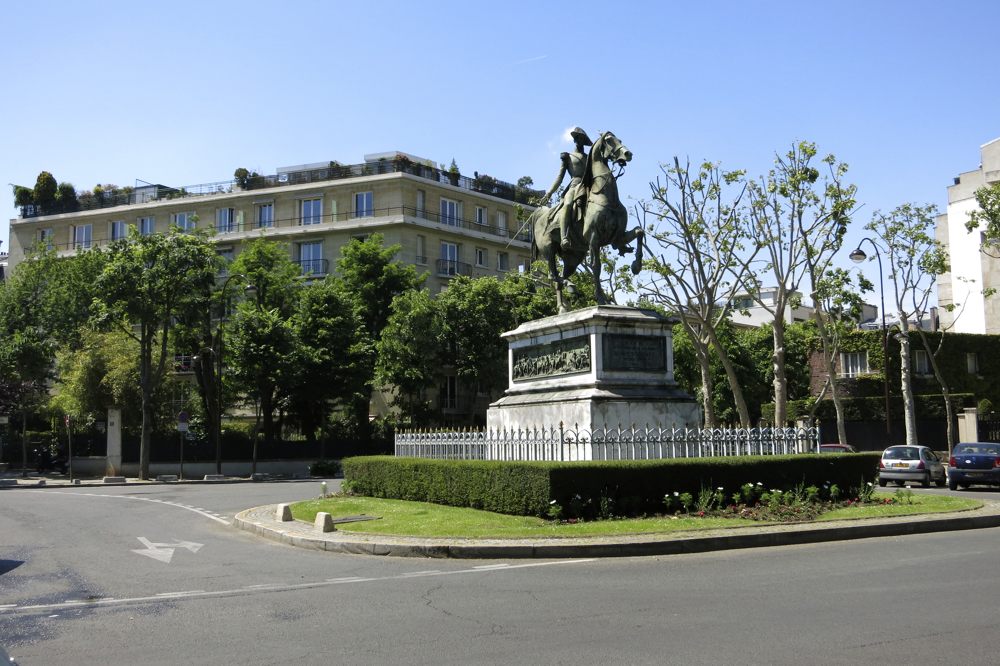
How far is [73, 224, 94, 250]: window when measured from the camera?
62656 mm

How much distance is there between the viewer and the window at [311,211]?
5697 cm

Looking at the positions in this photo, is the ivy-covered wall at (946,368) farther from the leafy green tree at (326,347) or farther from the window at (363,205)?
the window at (363,205)

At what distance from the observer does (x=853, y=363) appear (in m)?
51.5

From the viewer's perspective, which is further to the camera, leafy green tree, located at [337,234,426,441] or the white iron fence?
leafy green tree, located at [337,234,426,441]

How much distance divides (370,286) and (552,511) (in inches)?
1408

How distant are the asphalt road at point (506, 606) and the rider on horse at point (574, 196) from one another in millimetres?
8467

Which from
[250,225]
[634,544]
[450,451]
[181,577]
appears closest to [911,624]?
[634,544]

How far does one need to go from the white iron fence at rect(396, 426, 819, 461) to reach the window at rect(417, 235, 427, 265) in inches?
1502

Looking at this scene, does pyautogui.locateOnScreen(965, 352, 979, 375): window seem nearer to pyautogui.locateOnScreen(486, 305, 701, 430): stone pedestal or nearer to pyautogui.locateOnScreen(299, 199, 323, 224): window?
pyautogui.locateOnScreen(486, 305, 701, 430): stone pedestal

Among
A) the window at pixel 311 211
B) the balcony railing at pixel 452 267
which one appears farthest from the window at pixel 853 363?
the window at pixel 311 211

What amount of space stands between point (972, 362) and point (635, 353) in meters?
40.5

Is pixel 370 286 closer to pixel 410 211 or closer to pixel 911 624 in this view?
pixel 410 211

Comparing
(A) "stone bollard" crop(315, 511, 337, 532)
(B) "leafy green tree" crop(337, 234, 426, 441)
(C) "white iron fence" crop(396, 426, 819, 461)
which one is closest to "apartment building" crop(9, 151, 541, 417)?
(B) "leafy green tree" crop(337, 234, 426, 441)

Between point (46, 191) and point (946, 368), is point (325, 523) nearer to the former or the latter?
point (946, 368)
